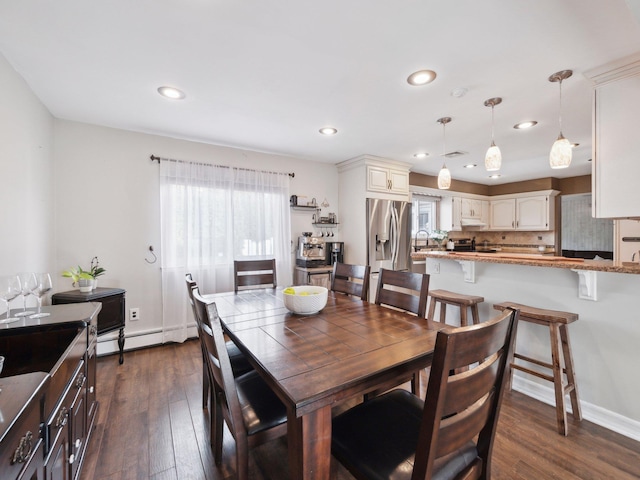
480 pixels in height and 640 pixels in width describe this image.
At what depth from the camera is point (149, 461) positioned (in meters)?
1.56

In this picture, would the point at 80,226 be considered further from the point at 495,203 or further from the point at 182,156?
the point at 495,203

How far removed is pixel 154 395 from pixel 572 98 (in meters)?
4.20

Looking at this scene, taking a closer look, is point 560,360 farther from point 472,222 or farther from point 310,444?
point 472,222

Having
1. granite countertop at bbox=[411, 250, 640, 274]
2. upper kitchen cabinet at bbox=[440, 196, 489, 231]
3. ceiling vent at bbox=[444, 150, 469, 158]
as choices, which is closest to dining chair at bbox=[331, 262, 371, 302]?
granite countertop at bbox=[411, 250, 640, 274]

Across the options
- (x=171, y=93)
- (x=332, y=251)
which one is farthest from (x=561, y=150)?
(x=171, y=93)

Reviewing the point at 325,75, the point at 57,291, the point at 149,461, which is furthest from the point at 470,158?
the point at 57,291

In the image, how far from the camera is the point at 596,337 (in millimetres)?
1884

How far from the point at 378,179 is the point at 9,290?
387cm

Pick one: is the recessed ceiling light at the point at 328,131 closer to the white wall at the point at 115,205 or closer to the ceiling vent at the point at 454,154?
the white wall at the point at 115,205

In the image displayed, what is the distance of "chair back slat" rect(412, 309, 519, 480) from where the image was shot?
72 centimetres

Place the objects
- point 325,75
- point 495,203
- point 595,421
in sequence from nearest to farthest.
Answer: point 595,421 < point 325,75 < point 495,203

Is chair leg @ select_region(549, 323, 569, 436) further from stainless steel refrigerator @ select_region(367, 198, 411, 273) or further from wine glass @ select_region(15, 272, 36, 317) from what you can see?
wine glass @ select_region(15, 272, 36, 317)

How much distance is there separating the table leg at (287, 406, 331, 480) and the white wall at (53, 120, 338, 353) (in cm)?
290

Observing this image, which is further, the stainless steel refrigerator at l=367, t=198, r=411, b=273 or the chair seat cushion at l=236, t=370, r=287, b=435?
the stainless steel refrigerator at l=367, t=198, r=411, b=273
